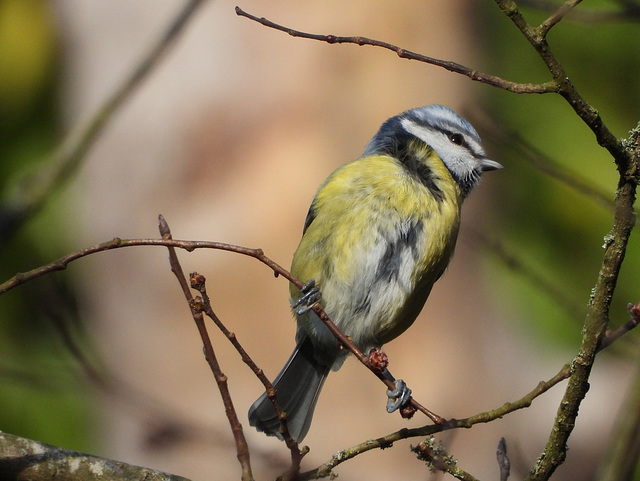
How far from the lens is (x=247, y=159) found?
13.5ft

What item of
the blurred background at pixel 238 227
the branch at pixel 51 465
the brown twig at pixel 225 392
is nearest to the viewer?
the brown twig at pixel 225 392

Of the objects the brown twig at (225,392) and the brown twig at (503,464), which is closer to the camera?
the brown twig at (225,392)

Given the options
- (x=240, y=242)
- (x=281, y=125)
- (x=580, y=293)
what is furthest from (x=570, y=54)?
(x=240, y=242)

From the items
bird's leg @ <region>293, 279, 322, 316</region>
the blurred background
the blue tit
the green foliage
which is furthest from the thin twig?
the green foliage

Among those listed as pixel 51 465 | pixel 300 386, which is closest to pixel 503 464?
pixel 51 465

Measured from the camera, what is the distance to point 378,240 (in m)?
2.00

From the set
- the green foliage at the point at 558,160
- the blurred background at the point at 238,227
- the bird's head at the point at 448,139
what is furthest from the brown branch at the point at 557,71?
the green foliage at the point at 558,160

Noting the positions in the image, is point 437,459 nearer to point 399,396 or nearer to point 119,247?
point 399,396

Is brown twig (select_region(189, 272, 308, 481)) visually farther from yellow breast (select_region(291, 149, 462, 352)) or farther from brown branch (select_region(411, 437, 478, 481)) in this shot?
yellow breast (select_region(291, 149, 462, 352))

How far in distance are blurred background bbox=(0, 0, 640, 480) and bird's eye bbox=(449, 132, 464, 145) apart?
4.74 ft

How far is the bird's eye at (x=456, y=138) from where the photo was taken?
7.95 ft

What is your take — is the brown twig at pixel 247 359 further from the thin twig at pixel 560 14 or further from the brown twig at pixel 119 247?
the thin twig at pixel 560 14

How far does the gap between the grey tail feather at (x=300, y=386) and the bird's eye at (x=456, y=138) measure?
75 centimetres

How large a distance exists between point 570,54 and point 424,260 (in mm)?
4113
